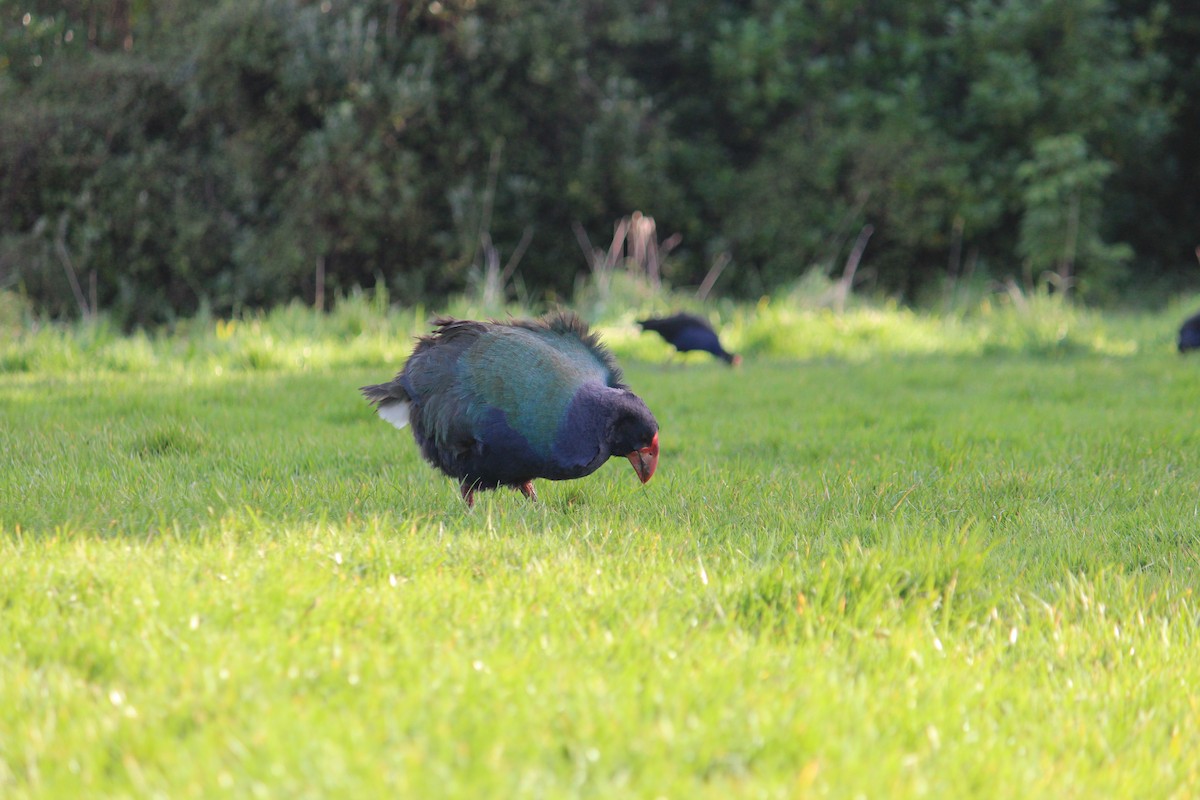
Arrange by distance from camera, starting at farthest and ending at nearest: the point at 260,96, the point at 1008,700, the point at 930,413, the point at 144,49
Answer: the point at 144,49 < the point at 260,96 < the point at 930,413 < the point at 1008,700

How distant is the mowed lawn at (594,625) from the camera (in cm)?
214

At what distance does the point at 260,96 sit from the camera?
16.1 m

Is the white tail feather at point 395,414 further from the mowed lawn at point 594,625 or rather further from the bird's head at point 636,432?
the bird's head at point 636,432

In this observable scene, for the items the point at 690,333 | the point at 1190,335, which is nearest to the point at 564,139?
the point at 690,333

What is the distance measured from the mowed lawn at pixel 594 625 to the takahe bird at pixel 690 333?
391cm


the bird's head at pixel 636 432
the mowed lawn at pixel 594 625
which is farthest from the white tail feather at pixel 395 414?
the bird's head at pixel 636 432

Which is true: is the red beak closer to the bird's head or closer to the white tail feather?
the bird's head

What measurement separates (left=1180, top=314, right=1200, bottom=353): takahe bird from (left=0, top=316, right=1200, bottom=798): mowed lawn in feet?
15.9

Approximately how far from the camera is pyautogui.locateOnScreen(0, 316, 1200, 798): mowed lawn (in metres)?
2.14

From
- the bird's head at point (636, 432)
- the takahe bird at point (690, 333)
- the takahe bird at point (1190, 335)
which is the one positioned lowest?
the takahe bird at point (690, 333)

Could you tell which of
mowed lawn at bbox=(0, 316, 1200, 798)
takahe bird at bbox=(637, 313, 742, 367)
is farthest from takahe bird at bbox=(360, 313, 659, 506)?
takahe bird at bbox=(637, 313, 742, 367)

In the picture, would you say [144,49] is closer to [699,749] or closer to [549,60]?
[549,60]

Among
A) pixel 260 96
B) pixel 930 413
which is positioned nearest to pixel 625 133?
pixel 260 96

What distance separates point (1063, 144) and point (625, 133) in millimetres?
6776
